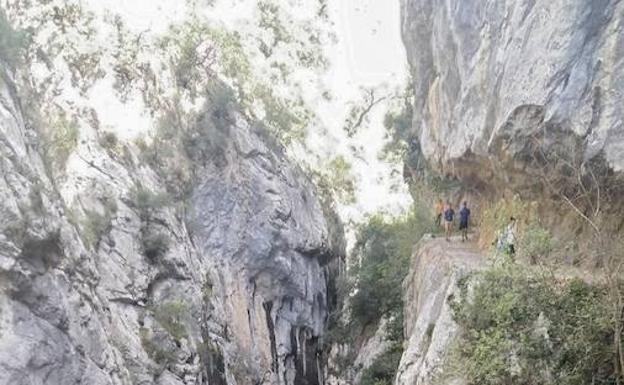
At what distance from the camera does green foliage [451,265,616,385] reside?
9.98 meters

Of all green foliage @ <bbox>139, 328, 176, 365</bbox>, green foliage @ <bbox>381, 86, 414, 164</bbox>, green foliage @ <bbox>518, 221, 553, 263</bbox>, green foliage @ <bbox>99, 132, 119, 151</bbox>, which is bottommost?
green foliage @ <bbox>139, 328, 176, 365</bbox>

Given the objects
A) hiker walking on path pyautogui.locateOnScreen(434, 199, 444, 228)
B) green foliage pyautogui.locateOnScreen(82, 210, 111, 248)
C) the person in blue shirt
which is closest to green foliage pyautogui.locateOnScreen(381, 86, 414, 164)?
hiker walking on path pyautogui.locateOnScreen(434, 199, 444, 228)

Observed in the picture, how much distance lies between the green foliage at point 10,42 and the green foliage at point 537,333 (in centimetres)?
1366

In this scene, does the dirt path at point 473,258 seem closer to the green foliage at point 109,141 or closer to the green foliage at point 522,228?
the green foliage at point 522,228

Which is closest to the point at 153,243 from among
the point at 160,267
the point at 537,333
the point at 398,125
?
the point at 160,267

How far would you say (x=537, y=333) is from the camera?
1051 cm

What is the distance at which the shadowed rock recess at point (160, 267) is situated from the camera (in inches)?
489

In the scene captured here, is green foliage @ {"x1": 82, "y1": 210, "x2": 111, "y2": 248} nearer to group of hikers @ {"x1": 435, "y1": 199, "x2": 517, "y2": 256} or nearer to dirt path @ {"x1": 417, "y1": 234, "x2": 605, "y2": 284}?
dirt path @ {"x1": 417, "y1": 234, "x2": 605, "y2": 284}

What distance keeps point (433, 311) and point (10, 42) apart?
1308 cm

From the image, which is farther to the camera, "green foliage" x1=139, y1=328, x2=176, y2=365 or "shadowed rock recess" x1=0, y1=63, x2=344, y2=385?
"green foliage" x1=139, y1=328, x2=176, y2=365

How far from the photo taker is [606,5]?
1200 cm

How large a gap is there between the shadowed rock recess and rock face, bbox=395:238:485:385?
20.6 ft

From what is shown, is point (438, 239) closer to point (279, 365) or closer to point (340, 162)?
point (279, 365)

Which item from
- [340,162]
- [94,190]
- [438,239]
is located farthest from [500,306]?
[340,162]
